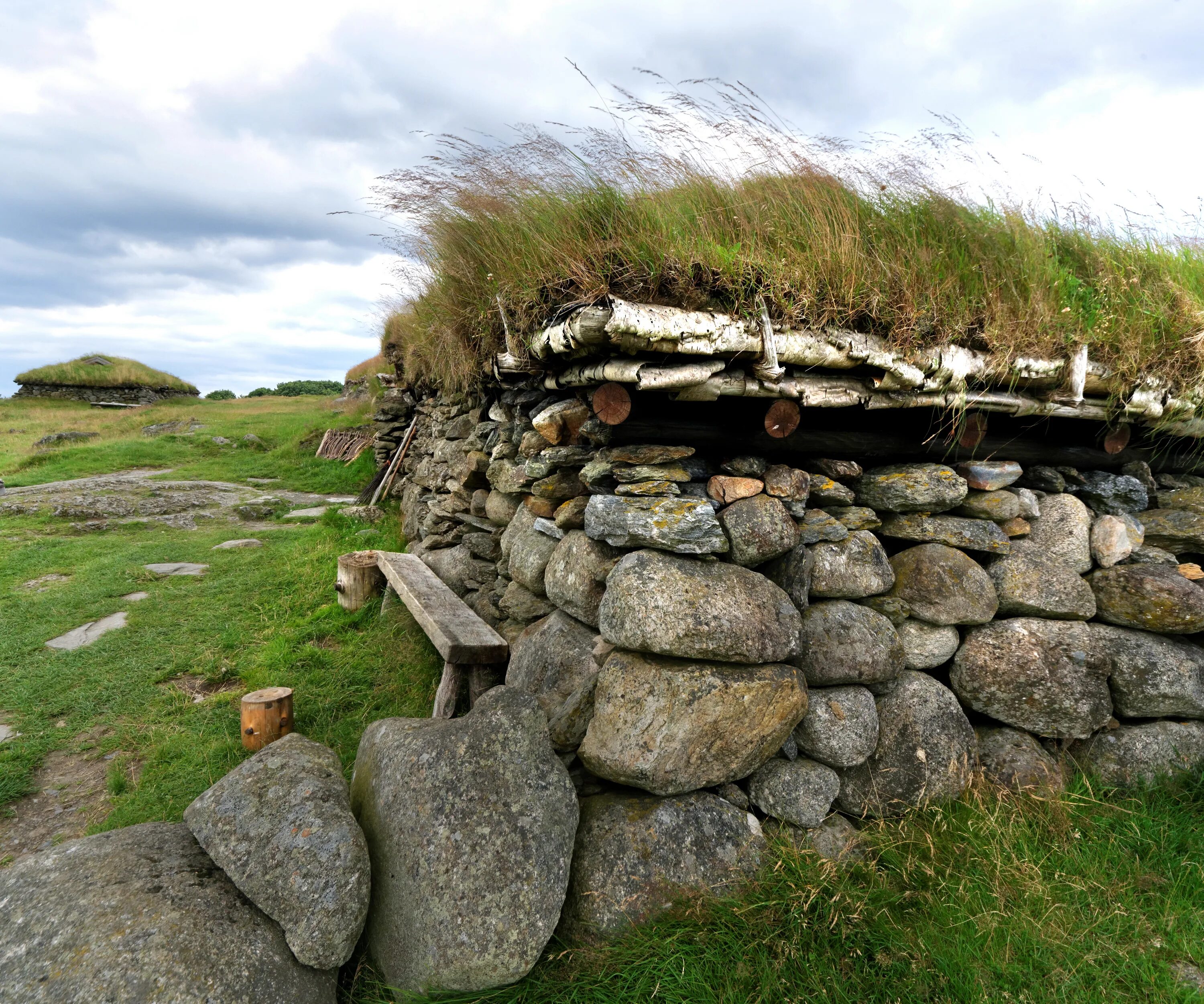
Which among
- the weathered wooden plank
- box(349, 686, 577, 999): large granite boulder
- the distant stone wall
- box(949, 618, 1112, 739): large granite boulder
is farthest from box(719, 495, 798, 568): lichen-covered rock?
the distant stone wall

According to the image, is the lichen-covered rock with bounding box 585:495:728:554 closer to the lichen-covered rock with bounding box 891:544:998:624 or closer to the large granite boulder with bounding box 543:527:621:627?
the large granite boulder with bounding box 543:527:621:627

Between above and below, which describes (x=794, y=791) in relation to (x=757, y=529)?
below

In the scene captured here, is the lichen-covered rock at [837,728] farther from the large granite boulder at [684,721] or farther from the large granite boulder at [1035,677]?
the large granite boulder at [1035,677]

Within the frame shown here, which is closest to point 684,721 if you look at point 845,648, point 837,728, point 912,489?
point 837,728

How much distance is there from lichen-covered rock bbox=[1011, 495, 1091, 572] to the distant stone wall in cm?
3024

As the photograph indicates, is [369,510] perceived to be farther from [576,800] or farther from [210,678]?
[576,800]

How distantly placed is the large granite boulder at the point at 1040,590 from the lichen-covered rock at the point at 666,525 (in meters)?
1.87

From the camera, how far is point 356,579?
630cm

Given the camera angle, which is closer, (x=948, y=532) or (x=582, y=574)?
(x=582, y=574)

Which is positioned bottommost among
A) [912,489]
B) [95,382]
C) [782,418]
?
[912,489]

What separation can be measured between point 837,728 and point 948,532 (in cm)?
140

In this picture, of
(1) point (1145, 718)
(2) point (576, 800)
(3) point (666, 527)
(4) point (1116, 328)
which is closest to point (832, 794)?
(2) point (576, 800)

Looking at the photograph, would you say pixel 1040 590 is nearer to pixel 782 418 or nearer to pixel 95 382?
pixel 782 418

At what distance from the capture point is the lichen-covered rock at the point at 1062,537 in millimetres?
4004
